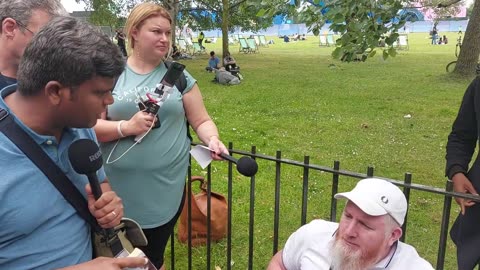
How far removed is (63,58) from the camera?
1324mm

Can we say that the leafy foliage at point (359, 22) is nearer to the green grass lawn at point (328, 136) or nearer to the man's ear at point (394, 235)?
the green grass lawn at point (328, 136)

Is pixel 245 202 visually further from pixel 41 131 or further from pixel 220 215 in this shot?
pixel 41 131

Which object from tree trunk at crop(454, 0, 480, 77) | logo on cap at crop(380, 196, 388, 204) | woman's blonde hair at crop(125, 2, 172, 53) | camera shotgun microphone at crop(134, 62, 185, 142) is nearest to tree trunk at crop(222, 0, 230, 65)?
tree trunk at crop(454, 0, 480, 77)

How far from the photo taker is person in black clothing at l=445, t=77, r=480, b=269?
2.33m

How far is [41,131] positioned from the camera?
143 centimetres

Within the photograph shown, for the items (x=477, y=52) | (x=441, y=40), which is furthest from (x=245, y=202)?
(x=441, y=40)

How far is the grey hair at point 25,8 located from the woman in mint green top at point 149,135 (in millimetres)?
532

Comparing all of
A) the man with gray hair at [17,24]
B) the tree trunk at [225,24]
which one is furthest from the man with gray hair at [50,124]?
the tree trunk at [225,24]

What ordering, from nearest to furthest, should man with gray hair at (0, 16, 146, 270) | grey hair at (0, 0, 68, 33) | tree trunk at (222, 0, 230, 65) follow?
man with gray hair at (0, 16, 146, 270)
grey hair at (0, 0, 68, 33)
tree trunk at (222, 0, 230, 65)

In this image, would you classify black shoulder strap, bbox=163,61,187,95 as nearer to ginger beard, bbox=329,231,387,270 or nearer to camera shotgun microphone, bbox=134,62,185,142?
camera shotgun microphone, bbox=134,62,185,142

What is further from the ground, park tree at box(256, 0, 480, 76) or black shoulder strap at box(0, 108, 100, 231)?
park tree at box(256, 0, 480, 76)

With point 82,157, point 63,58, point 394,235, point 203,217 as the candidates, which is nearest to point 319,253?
point 394,235

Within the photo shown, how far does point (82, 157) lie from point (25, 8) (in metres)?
0.95

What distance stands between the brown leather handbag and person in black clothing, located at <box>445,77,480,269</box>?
203 centimetres
